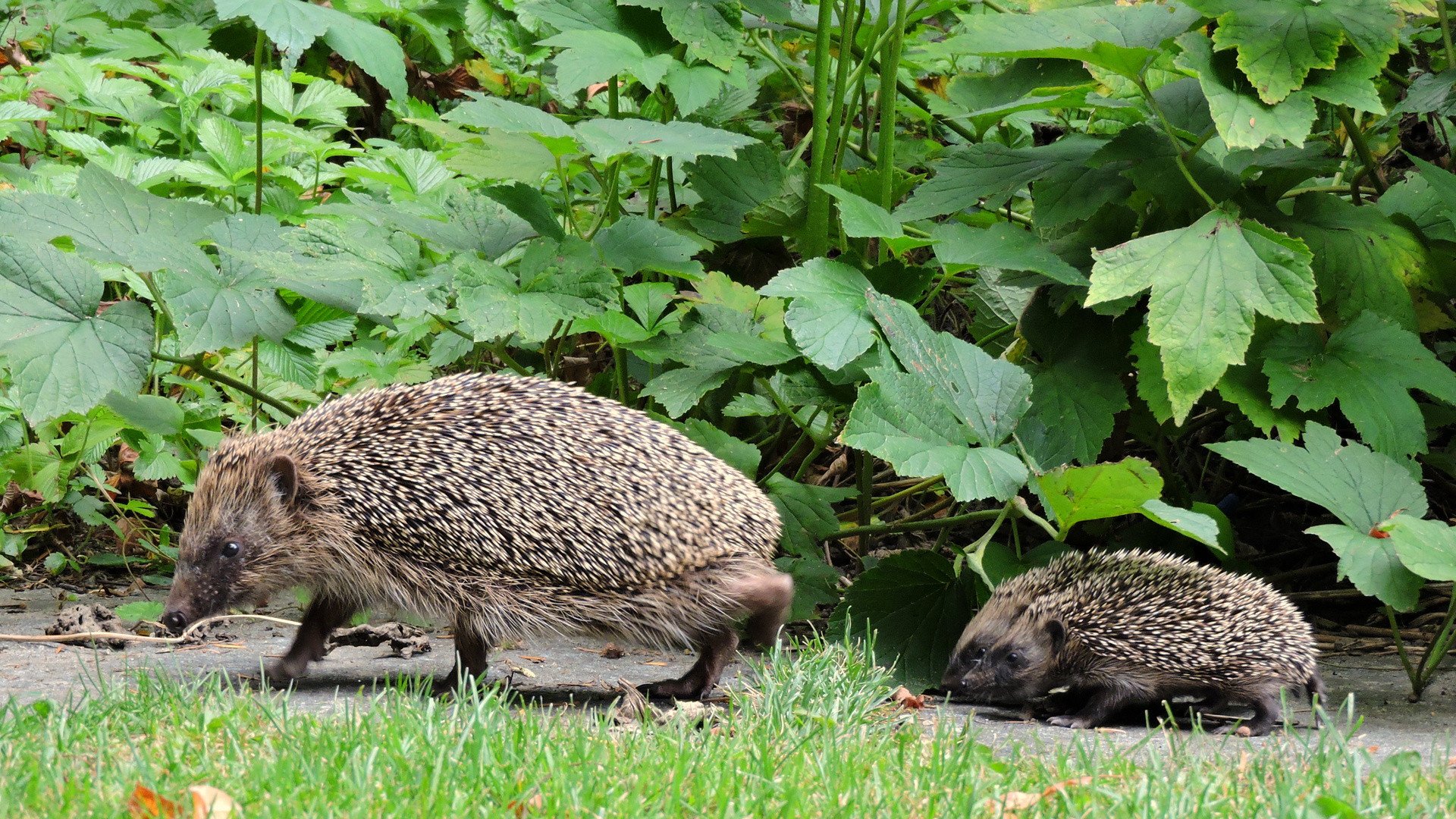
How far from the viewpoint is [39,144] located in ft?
28.9

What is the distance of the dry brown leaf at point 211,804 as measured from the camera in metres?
2.65

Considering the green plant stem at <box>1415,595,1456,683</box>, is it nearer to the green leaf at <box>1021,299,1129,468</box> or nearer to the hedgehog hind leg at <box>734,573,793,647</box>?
the green leaf at <box>1021,299,1129,468</box>

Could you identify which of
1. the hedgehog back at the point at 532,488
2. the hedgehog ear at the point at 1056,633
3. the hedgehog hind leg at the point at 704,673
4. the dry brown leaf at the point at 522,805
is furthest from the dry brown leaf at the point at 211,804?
the hedgehog ear at the point at 1056,633

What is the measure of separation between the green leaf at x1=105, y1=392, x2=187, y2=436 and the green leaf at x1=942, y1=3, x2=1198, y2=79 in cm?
387

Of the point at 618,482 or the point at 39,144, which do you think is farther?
the point at 39,144

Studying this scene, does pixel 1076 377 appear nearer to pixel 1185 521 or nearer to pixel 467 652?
pixel 1185 521

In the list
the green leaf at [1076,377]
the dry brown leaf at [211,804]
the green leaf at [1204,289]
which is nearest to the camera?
the dry brown leaf at [211,804]

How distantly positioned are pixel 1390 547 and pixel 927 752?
2.17 meters

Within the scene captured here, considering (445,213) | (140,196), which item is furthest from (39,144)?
(445,213)

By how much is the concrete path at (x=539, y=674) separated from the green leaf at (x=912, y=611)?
257 mm

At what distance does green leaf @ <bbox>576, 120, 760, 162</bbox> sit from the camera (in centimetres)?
489

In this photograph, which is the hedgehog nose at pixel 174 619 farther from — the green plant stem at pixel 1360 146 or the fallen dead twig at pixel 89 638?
the green plant stem at pixel 1360 146

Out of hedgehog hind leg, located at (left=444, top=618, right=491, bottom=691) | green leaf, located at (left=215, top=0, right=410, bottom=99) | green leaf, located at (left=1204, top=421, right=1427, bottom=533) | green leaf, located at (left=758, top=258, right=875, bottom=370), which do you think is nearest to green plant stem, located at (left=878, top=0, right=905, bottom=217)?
green leaf, located at (left=758, top=258, right=875, bottom=370)

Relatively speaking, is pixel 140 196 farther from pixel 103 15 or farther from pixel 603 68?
pixel 103 15
